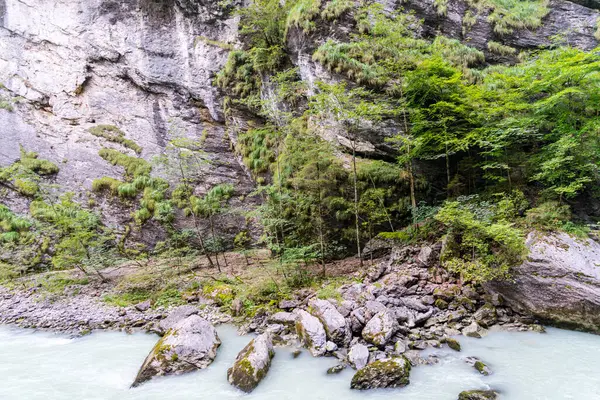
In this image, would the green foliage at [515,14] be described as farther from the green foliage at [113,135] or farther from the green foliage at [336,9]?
the green foliage at [113,135]

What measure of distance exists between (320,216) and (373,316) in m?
4.20

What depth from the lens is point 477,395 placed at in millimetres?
4047

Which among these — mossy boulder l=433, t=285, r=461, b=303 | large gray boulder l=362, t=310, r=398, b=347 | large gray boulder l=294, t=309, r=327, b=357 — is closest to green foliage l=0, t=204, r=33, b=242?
large gray boulder l=294, t=309, r=327, b=357

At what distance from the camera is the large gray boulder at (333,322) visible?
5.77 meters

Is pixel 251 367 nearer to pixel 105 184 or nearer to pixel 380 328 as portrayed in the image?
pixel 380 328

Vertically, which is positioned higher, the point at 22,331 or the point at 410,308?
the point at 410,308

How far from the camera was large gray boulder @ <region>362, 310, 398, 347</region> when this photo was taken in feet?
18.1

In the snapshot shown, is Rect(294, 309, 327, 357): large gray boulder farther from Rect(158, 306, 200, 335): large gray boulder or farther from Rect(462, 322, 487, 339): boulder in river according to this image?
Rect(158, 306, 200, 335): large gray boulder

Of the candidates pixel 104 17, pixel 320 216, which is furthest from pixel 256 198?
pixel 104 17

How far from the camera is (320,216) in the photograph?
9758 mm

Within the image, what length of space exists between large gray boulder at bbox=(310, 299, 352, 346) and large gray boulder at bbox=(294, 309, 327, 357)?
122 mm

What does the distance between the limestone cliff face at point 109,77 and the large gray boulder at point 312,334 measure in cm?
943

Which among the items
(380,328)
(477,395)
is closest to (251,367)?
(380,328)

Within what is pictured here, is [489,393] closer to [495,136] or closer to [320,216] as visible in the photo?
[320,216]
